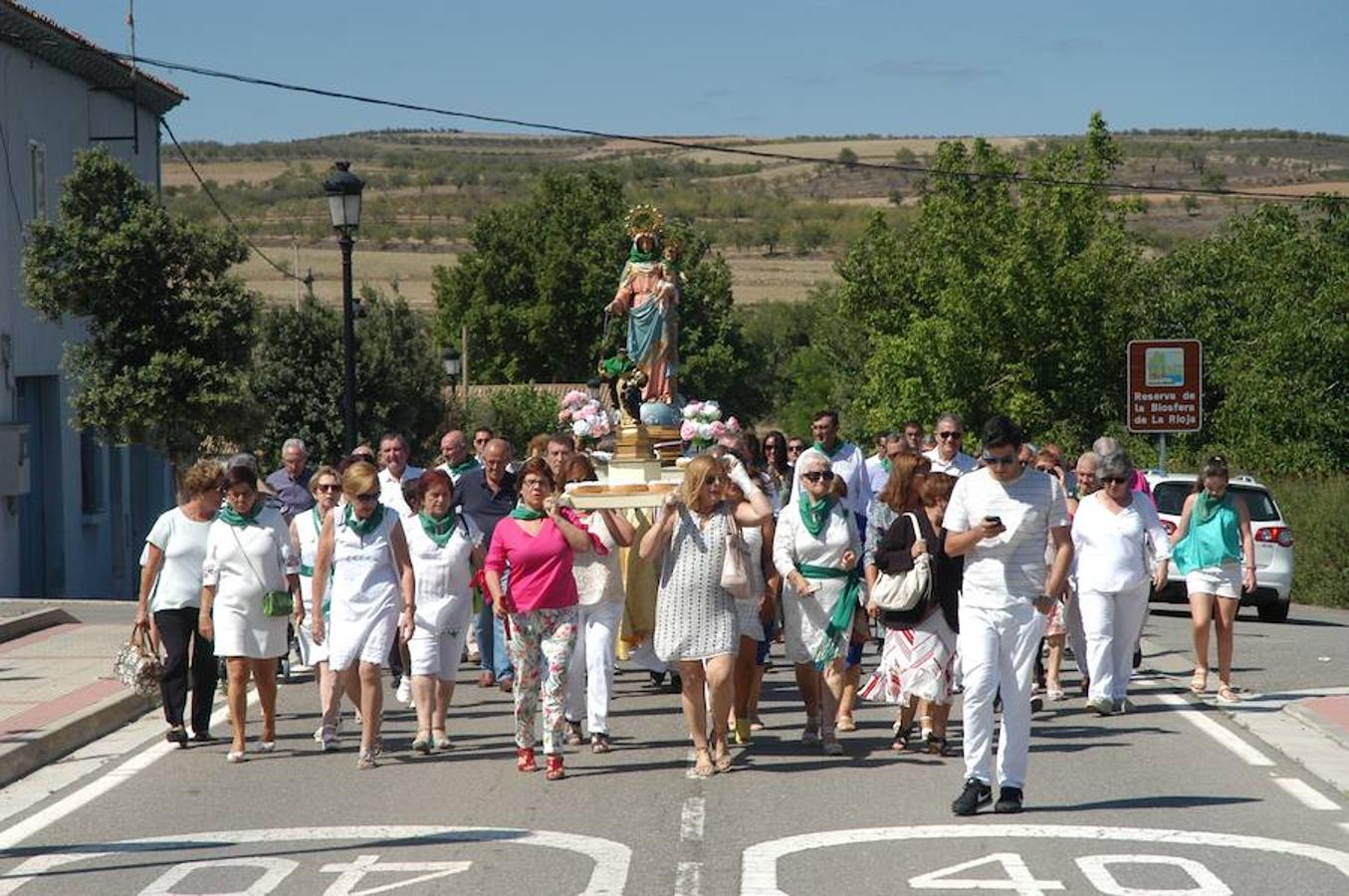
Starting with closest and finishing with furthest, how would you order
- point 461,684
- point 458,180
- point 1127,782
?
1. point 1127,782
2. point 461,684
3. point 458,180

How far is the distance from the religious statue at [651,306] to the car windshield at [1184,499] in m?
6.53

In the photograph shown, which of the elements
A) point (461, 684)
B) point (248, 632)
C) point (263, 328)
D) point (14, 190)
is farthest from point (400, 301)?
point (248, 632)

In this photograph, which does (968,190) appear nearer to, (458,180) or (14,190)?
(14,190)

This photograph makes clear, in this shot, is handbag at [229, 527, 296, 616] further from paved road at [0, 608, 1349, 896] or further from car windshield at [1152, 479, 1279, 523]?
car windshield at [1152, 479, 1279, 523]

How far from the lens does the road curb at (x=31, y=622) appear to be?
19.8 metres

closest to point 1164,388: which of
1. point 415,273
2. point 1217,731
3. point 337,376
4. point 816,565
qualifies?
point 1217,731

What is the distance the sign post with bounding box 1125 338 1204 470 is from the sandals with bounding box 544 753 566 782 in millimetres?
22962

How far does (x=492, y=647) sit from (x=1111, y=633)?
4816 mm

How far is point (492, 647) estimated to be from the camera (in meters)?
16.5

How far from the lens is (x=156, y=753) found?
13047 mm

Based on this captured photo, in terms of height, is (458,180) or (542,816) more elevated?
(458,180)

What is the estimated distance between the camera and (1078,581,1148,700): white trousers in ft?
46.9

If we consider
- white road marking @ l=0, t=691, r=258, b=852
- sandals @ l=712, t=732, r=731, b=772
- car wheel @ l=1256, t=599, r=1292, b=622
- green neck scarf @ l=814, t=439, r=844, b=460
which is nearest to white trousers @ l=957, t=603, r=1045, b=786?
sandals @ l=712, t=732, r=731, b=772

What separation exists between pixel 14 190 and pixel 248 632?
62.6 ft
